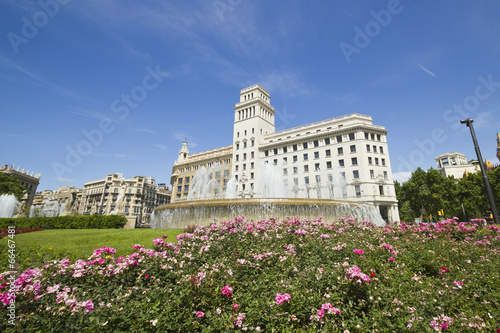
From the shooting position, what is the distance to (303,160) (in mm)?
53969

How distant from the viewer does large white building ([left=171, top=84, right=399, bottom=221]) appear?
1818 inches

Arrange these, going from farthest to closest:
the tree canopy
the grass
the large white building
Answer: the large white building → the tree canopy → the grass

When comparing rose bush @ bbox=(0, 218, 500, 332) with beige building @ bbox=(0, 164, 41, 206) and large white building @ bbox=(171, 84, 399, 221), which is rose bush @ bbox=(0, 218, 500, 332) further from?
beige building @ bbox=(0, 164, 41, 206)

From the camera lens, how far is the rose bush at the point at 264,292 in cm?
336

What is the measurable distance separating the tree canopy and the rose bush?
50.0 m

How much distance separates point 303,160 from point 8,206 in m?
59.2

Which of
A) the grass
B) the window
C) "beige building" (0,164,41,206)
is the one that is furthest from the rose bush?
"beige building" (0,164,41,206)

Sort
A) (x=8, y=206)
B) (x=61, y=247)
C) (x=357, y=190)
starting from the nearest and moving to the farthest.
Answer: (x=61, y=247), (x=8, y=206), (x=357, y=190)

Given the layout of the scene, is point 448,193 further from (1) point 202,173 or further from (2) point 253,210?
(1) point 202,173

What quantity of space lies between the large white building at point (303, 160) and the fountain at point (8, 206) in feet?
115

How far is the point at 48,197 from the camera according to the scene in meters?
126

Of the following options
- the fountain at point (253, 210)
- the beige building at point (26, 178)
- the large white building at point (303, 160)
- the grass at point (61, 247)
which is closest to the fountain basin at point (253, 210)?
the fountain at point (253, 210)

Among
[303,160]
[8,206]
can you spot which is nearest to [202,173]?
[303,160]

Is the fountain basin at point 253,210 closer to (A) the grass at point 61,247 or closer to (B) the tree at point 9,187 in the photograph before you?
(A) the grass at point 61,247
